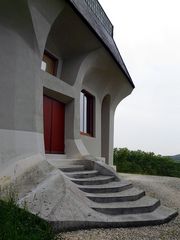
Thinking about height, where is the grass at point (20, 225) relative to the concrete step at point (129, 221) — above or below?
above

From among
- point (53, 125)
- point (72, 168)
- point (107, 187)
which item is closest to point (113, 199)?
point (107, 187)

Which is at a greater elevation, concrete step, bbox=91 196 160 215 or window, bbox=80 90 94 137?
window, bbox=80 90 94 137

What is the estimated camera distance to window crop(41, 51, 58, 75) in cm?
1223

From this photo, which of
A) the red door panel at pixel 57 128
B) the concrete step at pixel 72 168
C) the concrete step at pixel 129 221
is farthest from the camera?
the red door panel at pixel 57 128

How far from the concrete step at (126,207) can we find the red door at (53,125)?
4.62 meters

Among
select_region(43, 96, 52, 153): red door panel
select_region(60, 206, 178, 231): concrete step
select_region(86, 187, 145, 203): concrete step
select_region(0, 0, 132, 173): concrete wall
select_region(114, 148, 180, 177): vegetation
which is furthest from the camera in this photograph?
select_region(114, 148, 180, 177): vegetation

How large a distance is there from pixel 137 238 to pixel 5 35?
582 centimetres

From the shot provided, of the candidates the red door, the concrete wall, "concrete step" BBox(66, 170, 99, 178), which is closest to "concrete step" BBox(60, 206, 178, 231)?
"concrete step" BBox(66, 170, 99, 178)

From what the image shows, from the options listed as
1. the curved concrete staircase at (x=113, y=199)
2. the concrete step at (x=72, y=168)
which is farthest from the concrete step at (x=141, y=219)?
the concrete step at (x=72, y=168)

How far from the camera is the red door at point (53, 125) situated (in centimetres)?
1172

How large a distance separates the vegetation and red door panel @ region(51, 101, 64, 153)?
1518 centimetres

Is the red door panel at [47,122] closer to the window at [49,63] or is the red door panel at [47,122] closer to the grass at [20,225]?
the window at [49,63]

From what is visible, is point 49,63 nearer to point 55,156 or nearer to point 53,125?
point 53,125

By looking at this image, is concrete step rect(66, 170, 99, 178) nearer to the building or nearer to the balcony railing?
the building
